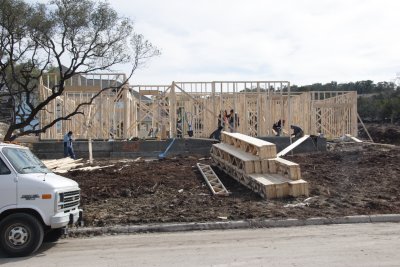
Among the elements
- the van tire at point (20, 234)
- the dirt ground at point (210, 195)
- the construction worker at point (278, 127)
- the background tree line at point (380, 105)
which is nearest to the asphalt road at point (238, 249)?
the van tire at point (20, 234)

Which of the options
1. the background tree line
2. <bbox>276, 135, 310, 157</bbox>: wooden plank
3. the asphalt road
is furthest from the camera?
the background tree line

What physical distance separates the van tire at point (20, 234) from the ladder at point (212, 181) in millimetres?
6013

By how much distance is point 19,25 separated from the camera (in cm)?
1672

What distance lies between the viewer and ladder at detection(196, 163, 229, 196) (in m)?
13.5

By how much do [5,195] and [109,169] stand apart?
8909 millimetres

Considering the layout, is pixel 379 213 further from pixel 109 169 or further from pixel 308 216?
pixel 109 169

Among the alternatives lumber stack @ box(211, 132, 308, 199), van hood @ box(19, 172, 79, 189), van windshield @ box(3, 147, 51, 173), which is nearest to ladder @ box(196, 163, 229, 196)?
lumber stack @ box(211, 132, 308, 199)

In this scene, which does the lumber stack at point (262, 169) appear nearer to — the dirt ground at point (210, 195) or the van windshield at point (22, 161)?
the dirt ground at point (210, 195)

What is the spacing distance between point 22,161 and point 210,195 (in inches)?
225

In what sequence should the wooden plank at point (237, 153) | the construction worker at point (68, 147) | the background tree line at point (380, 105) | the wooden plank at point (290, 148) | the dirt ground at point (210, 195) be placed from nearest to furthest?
the dirt ground at point (210, 195) < the wooden plank at point (237, 153) < the wooden plank at point (290, 148) < the construction worker at point (68, 147) < the background tree line at point (380, 105)

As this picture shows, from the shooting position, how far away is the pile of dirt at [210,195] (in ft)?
37.2

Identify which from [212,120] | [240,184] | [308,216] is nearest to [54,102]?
[212,120]

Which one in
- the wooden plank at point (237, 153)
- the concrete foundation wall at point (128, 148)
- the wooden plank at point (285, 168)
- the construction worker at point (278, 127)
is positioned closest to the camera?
the wooden plank at point (285, 168)

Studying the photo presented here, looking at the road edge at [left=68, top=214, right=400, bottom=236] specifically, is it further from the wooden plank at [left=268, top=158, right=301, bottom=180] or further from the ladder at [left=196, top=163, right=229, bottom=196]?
the ladder at [left=196, top=163, right=229, bottom=196]
